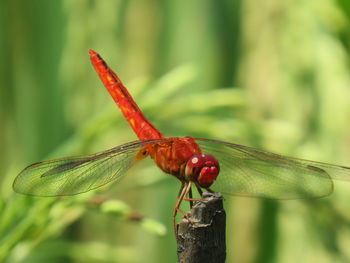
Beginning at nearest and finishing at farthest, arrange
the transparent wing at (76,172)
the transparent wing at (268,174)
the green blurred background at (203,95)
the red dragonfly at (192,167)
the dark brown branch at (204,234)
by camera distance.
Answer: the dark brown branch at (204,234) < the transparent wing at (76,172) < the red dragonfly at (192,167) < the transparent wing at (268,174) < the green blurred background at (203,95)

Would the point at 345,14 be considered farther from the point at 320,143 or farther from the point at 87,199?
the point at 87,199

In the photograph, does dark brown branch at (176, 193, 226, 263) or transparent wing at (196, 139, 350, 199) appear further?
transparent wing at (196, 139, 350, 199)

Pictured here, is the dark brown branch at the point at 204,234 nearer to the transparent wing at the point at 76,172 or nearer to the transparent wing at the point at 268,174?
the transparent wing at the point at 76,172

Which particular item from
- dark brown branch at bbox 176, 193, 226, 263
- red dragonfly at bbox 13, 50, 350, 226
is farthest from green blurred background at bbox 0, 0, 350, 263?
dark brown branch at bbox 176, 193, 226, 263

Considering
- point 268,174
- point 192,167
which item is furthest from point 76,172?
point 268,174

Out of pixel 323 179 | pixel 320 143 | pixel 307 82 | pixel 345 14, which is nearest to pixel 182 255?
pixel 323 179

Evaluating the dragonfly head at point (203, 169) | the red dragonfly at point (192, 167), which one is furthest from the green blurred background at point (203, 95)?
the dragonfly head at point (203, 169)

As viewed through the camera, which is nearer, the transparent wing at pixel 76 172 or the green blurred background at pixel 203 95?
the transparent wing at pixel 76 172

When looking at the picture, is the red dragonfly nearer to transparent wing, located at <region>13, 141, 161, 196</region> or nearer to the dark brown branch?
transparent wing, located at <region>13, 141, 161, 196</region>
